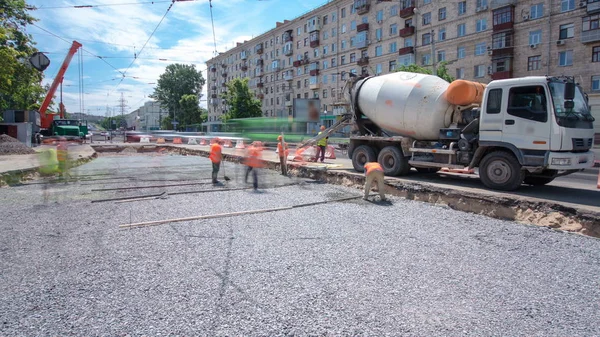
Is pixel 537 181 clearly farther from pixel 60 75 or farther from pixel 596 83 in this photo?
pixel 60 75

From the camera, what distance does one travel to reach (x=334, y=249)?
16.3 feet

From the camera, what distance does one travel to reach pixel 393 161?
10961 millimetres

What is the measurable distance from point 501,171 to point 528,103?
1.53 m

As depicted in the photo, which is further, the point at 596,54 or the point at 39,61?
the point at 596,54

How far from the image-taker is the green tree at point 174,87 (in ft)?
250

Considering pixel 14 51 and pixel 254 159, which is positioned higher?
pixel 14 51

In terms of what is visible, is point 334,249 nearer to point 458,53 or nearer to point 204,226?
point 204,226

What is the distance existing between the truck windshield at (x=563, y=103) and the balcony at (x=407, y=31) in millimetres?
35000

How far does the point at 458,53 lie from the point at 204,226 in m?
36.9

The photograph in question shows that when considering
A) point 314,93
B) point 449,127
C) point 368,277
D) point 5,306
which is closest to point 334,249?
point 368,277

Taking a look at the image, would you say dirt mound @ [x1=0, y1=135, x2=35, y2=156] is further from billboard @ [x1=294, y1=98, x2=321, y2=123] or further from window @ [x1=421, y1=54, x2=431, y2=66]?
window @ [x1=421, y1=54, x2=431, y2=66]

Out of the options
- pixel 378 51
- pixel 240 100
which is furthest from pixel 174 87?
pixel 378 51

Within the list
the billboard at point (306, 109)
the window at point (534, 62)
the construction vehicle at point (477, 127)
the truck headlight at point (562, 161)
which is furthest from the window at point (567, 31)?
the truck headlight at point (562, 161)

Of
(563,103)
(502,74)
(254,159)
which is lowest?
(254,159)
